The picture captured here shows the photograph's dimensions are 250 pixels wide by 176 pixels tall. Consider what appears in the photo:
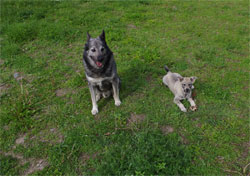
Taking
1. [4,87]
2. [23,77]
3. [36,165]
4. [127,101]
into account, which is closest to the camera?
[36,165]

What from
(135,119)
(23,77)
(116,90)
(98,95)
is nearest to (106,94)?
(98,95)

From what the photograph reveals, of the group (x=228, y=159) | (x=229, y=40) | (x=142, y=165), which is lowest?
(x=228, y=159)

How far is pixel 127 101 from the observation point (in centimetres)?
475

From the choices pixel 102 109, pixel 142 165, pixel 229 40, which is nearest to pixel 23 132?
pixel 102 109

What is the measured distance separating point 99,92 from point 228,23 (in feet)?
28.2

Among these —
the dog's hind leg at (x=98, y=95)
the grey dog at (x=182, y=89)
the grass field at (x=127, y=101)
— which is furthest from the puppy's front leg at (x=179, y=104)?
the dog's hind leg at (x=98, y=95)

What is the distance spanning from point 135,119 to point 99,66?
1.55 m

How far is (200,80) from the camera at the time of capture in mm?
5457

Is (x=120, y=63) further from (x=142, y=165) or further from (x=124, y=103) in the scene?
(x=142, y=165)

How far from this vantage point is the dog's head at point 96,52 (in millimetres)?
3746

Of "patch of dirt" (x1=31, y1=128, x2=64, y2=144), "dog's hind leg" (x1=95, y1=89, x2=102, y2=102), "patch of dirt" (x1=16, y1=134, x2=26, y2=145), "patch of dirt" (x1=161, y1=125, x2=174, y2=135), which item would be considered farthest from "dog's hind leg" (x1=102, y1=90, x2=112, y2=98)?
"patch of dirt" (x1=16, y1=134, x2=26, y2=145)

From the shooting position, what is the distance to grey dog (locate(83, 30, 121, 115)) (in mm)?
3770

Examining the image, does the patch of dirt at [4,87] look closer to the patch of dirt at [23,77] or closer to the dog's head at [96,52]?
the patch of dirt at [23,77]

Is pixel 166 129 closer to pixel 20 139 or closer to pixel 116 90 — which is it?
pixel 116 90
